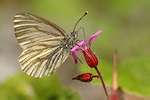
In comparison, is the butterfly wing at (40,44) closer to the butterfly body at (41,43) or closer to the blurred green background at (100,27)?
the butterfly body at (41,43)

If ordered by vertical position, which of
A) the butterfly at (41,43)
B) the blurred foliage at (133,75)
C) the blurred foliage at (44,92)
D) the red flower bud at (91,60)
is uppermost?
the butterfly at (41,43)

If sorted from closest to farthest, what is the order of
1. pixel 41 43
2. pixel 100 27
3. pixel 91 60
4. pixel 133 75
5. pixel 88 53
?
1. pixel 91 60
2. pixel 88 53
3. pixel 41 43
4. pixel 133 75
5. pixel 100 27

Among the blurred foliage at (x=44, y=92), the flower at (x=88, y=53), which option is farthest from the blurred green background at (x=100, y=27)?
the flower at (x=88, y=53)

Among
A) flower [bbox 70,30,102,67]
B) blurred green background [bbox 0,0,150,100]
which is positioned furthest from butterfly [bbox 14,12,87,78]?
blurred green background [bbox 0,0,150,100]

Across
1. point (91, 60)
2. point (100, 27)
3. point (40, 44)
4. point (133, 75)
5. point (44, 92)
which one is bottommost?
point (133, 75)

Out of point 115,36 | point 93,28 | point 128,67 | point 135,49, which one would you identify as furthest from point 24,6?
point 128,67

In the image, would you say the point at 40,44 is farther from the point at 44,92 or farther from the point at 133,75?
the point at 133,75

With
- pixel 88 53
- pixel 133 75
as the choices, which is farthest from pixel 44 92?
pixel 133 75

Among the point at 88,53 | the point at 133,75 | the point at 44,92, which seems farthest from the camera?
the point at 133,75
